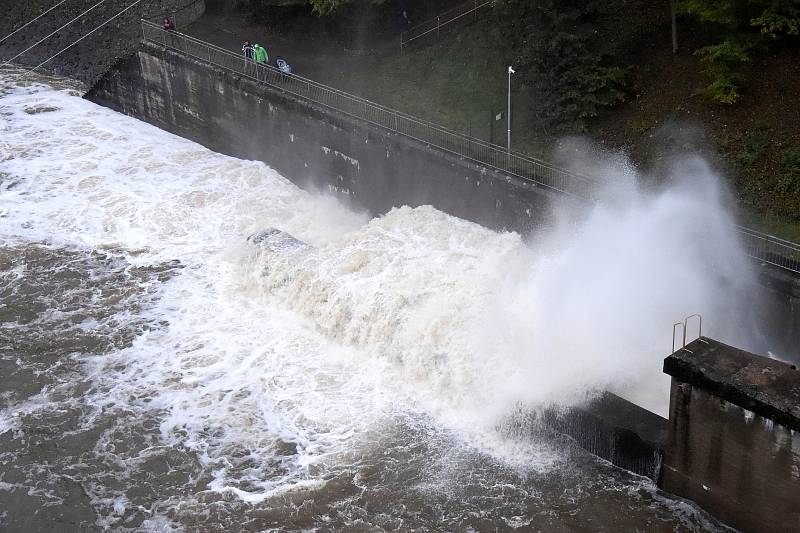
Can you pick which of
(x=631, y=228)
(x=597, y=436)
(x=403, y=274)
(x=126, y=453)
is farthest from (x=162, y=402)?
(x=631, y=228)

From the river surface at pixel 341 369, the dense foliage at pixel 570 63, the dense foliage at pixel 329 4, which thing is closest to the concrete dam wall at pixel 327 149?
the river surface at pixel 341 369

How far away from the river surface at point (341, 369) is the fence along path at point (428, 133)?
87 centimetres

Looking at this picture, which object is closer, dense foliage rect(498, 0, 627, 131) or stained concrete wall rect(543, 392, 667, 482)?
stained concrete wall rect(543, 392, 667, 482)

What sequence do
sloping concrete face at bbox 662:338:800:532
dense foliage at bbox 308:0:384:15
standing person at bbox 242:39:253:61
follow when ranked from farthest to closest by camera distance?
1. standing person at bbox 242:39:253:61
2. dense foliage at bbox 308:0:384:15
3. sloping concrete face at bbox 662:338:800:532

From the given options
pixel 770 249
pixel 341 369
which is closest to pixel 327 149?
pixel 341 369

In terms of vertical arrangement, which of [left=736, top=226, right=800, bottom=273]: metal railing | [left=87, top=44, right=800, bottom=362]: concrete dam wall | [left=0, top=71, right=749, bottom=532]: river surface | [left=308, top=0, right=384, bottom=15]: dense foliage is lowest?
[left=0, top=71, right=749, bottom=532]: river surface

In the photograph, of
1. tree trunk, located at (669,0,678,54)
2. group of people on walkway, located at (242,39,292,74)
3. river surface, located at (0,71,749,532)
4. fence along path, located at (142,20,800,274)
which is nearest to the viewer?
river surface, located at (0,71,749,532)

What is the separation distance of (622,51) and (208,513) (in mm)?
18598

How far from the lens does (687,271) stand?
20.7 metres

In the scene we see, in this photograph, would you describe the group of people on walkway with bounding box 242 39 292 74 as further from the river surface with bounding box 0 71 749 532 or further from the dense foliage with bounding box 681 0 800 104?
the dense foliage with bounding box 681 0 800 104

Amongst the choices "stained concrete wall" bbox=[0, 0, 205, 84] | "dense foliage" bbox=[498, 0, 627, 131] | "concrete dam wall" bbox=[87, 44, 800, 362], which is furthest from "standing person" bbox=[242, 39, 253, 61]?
"dense foliage" bbox=[498, 0, 627, 131]

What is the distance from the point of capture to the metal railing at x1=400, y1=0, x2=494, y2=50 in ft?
107

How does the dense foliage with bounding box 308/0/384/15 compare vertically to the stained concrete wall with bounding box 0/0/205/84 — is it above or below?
above

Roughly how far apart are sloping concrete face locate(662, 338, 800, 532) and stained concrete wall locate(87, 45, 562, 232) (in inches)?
319
